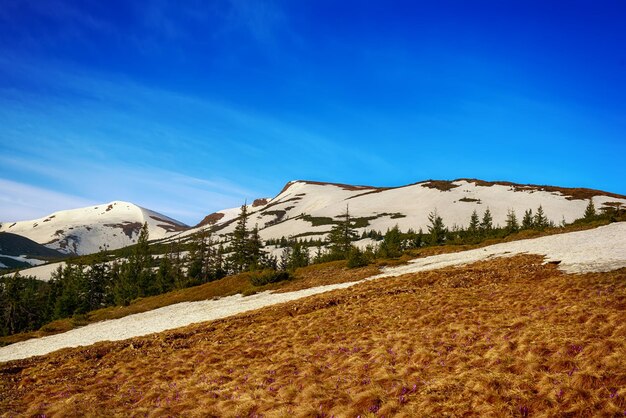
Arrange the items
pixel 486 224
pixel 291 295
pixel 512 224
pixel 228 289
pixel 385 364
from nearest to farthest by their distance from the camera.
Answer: pixel 385 364 < pixel 291 295 < pixel 228 289 < pixel 512 224 < pixel 486 224

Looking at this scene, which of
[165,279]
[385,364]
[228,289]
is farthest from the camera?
[165,279]

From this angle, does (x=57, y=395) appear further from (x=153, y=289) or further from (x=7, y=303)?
(x=7, y=303)

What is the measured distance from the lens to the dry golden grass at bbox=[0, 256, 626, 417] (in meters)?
8.75

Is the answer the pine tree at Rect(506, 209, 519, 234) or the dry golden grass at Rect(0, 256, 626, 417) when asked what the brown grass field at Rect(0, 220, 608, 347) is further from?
the pine tree at Rect(506, 209, 519, 234)

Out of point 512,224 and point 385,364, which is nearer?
point 385,364

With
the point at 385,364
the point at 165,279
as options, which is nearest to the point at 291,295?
the point at 385,364

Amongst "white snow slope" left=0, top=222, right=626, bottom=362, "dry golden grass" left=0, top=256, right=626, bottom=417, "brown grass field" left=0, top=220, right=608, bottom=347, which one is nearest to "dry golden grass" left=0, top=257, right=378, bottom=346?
"brown grass field" left=0, top=220, right=608, bottom=347

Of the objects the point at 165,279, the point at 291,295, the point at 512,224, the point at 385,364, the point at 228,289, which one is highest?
the point at 512,224

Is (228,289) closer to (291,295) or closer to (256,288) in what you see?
(256,288)

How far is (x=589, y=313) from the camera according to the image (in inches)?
512

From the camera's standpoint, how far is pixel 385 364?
1177 centimetres

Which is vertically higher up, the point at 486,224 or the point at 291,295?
the point at 486,224

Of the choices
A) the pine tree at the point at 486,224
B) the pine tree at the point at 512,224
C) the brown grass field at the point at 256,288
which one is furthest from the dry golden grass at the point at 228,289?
the pine tree at the point at 486,224

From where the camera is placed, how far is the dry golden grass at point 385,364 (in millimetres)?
8751
